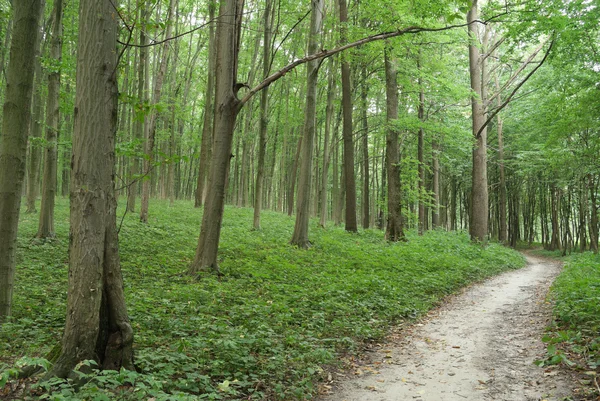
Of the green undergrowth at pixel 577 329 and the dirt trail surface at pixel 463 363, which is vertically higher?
the green undergrowth at pixel 577 329

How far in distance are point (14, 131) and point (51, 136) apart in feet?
19.1

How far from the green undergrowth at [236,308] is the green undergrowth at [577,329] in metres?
2.24

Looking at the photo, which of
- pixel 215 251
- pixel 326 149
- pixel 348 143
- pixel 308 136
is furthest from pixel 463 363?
pixel 326 149

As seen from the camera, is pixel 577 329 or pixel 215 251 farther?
pixel 215 251

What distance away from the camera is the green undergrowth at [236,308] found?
384 centimetres

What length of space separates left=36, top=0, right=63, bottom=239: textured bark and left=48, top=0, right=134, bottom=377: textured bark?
695 centimetres

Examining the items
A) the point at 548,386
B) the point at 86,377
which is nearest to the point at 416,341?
the point at 548,386

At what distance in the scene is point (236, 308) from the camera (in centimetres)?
593

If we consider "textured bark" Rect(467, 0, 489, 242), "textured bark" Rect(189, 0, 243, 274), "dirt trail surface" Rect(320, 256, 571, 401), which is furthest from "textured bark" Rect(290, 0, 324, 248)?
"textured bark" Rect(467, 0, 489, 242)

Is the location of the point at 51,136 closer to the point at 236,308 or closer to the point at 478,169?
the point at 236,308

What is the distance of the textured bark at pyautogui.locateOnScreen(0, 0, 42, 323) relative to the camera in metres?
4.32

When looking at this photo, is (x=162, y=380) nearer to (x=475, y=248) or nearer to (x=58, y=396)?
(x=58, y=396)

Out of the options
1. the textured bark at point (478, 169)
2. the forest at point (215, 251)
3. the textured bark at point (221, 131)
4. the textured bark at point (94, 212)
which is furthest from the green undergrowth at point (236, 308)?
the textured bark at point (478, 169)

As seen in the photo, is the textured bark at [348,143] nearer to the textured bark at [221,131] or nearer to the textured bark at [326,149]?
the textured bark at [326,149]
